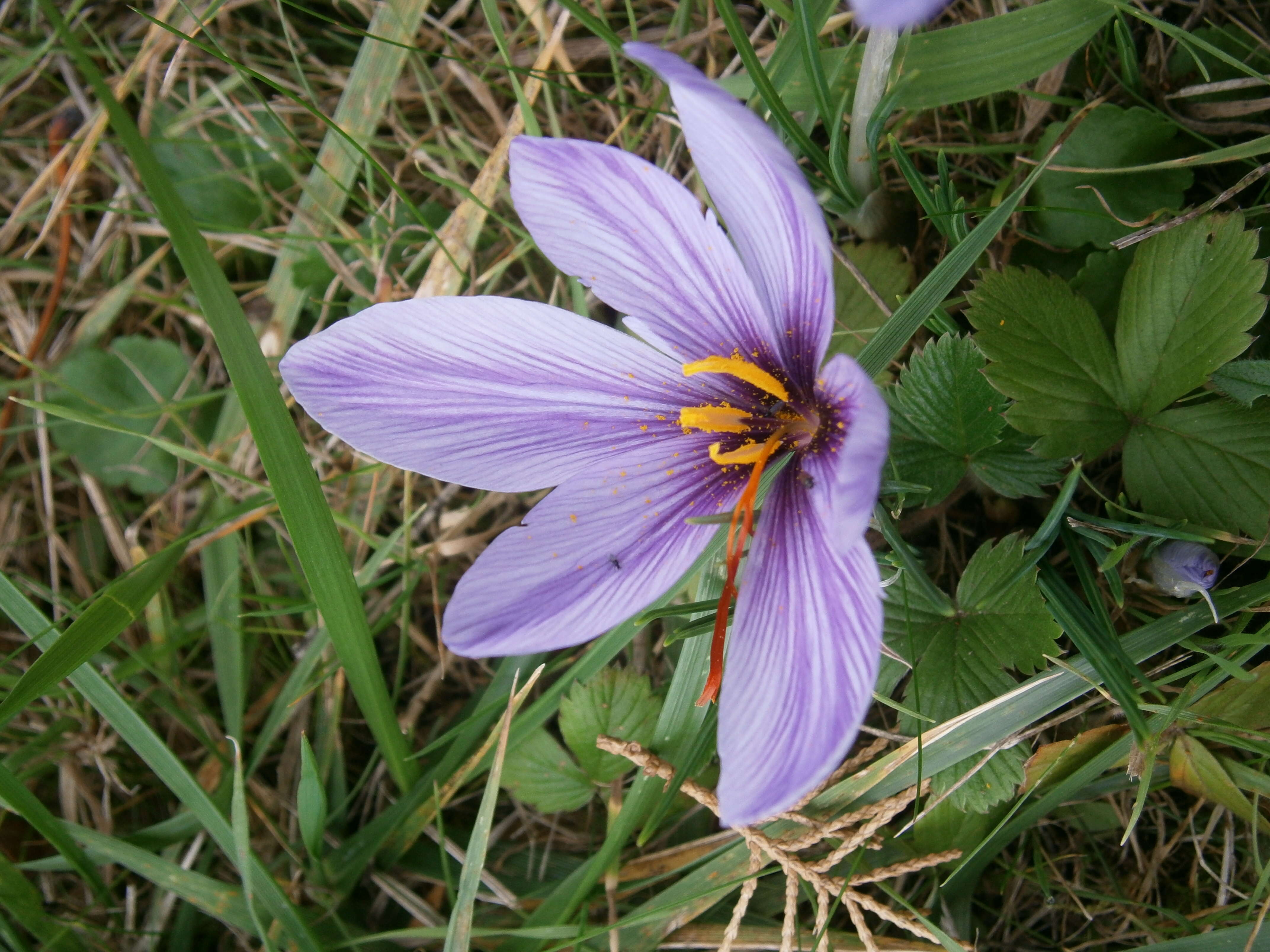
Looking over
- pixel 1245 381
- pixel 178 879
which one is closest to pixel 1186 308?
pixel 1245 381

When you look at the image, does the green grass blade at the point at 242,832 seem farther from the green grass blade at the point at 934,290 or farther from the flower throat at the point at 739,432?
the green grass blade at the point at 934,290

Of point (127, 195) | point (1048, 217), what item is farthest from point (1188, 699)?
point (127, 195)

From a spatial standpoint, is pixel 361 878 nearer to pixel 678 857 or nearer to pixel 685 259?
pixel 678 857

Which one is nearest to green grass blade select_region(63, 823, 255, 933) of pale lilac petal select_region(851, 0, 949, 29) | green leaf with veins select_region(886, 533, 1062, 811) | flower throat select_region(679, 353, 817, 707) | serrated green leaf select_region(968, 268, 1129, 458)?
flower throat select_region(679, 353, 817, 707)

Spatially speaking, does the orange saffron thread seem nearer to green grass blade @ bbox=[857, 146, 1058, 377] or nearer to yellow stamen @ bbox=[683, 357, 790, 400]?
yellow stamen @ bbox=[683, 357, 790, 400]

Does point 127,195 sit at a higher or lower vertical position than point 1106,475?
higher
